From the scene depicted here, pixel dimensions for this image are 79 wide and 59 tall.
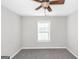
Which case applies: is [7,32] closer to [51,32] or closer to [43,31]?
[43,31]

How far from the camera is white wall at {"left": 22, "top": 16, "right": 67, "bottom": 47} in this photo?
7.54 meters

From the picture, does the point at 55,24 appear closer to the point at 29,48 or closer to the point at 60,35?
the point at 60,35

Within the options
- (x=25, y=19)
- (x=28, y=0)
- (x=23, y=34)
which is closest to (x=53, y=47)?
(x=23, y=34)

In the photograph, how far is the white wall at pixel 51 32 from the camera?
7.54 m

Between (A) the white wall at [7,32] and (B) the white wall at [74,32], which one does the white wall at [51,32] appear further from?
(A) the white wall at [7,32]

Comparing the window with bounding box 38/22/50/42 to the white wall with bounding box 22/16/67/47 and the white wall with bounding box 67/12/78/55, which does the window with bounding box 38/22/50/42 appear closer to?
the white wall with bounding box 22/16/67/47

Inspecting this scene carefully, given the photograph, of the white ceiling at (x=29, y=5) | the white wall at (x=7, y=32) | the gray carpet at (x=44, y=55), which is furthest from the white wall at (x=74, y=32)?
the white wall at (x=7, y=32)

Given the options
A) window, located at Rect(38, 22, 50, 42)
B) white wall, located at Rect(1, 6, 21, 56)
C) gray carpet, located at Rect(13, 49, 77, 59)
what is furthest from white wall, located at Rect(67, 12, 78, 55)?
white wall, located at Rect(1, 6, 21, 56)

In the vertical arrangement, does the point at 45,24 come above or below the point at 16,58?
above

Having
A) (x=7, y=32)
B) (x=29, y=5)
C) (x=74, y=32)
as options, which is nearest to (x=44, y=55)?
(x=74, y=32)

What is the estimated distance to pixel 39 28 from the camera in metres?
7.54

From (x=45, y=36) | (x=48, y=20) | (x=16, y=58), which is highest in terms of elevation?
(x=48, y=20)

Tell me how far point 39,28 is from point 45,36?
2.27 ft

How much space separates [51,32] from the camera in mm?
7535
